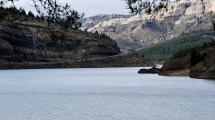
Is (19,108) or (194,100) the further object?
(194,100)

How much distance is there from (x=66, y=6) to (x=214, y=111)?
52498mm

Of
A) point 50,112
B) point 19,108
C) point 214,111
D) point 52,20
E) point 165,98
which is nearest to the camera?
point 52,20

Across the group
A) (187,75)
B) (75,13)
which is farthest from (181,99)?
(187,75)

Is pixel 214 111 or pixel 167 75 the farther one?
pixel 167 75

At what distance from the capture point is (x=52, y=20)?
20297 millimetres

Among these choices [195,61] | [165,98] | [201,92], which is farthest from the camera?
[195,61]

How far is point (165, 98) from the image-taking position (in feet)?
318

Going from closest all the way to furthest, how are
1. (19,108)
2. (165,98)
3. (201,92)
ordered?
(19,108) < (165,98) < (201,92)

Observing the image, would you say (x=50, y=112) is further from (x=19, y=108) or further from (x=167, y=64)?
(x=167, y=64)

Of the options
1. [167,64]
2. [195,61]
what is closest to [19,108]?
[195,61]

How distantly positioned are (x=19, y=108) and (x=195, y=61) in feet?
321

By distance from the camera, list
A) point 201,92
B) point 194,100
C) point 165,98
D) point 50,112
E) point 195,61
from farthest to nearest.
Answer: point 195,61
point 201,92
point 165,98
point 194,100
point 50,112

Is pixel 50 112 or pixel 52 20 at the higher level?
pixel 52 20

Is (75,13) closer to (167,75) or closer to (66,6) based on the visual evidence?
(66,6)
